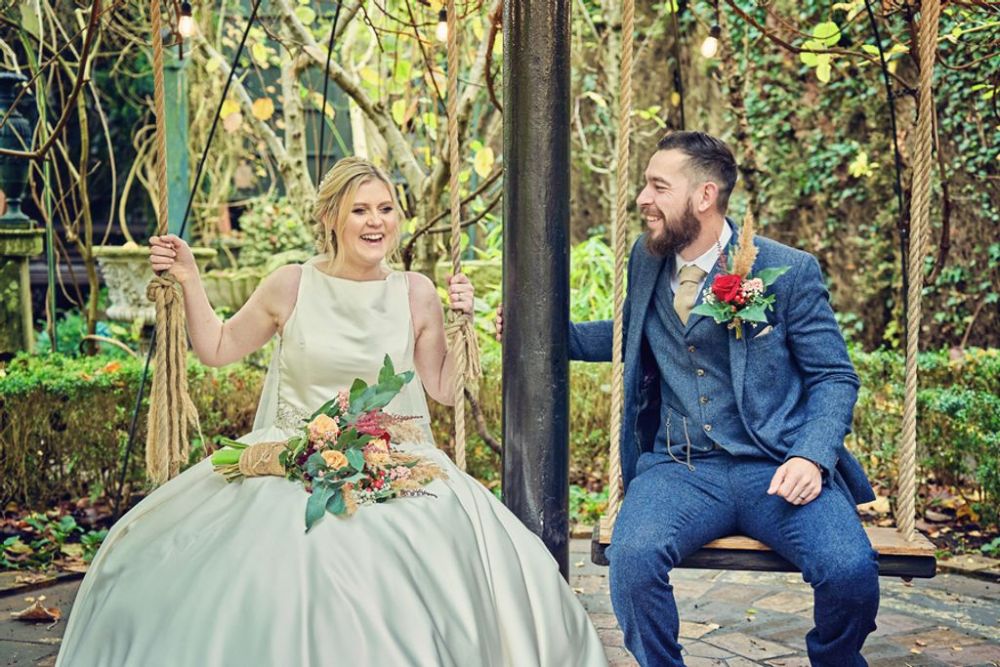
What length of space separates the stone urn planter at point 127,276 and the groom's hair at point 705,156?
19.5ft

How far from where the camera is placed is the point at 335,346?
11.3 feet

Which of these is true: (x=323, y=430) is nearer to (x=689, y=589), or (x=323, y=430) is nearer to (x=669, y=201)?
(x=669, y=201)

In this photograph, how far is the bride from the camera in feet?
8.23

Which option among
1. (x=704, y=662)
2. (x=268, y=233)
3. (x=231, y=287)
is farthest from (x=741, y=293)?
(x=268, y=233)

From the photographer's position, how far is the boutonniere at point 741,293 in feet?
10.0

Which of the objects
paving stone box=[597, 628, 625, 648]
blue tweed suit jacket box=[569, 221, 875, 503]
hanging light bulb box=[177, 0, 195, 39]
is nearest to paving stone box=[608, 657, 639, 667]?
paving stone box=[597, 628, 625, 648]

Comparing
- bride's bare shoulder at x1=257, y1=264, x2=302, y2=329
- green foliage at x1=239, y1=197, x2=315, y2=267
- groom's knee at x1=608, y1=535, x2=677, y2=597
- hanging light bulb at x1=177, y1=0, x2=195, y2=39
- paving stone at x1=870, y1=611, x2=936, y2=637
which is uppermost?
hanging light bulb at x1=177, y1=0, x2=195, y2=39

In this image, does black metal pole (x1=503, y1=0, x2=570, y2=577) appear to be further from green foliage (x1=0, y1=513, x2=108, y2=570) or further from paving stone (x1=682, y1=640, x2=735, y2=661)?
green foliage (x1=0, y1=513, x2=108, y2=570)

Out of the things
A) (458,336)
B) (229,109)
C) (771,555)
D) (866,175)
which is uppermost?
(229,109)

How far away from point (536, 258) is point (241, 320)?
989mm

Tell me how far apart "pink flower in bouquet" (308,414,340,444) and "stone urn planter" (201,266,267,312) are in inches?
298

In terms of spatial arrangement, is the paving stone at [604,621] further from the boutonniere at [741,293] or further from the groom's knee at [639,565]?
the boutonniere at [741,293]

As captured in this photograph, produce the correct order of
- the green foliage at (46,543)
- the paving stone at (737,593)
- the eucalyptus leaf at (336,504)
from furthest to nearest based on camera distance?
the green foliage at (46,543), the paving stone at (737,593), the eucalyptus leaf at (336,504)

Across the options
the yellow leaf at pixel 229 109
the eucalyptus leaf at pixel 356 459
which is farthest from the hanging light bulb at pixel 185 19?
the yellow leaf at pixel 229 109
